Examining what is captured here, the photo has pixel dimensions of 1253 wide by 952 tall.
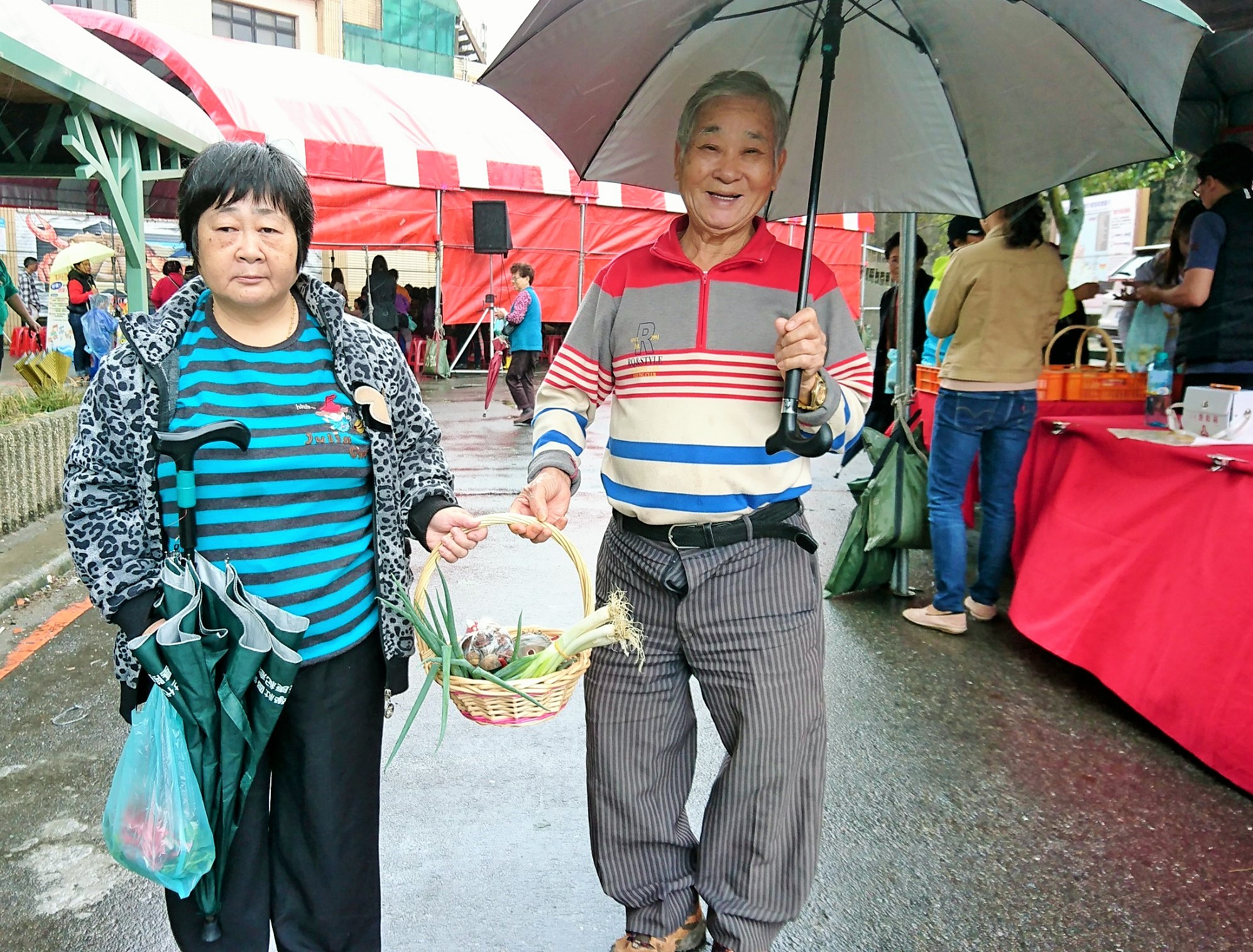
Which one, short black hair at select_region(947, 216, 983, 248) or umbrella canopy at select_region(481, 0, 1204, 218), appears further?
short black hair at select_region(947, 216, 983, 248)

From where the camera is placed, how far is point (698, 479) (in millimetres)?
2162

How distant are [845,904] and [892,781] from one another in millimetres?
783

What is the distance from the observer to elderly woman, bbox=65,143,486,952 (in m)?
1.80

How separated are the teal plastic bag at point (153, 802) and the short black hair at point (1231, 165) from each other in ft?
15.0

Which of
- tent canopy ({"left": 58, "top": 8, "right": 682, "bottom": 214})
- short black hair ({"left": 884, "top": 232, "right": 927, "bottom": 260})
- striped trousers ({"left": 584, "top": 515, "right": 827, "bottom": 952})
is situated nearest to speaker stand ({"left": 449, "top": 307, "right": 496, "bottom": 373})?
tent canopy ({"left": 58, "top": 8, "right": 682, "bottom": 214})

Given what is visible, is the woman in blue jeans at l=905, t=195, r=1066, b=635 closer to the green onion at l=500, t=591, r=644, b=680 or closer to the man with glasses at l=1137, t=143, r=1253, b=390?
the man with glasses at l=1137, t=143, r=1253, b=390

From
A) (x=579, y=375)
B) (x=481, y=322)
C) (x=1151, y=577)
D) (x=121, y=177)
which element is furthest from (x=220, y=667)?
(x=481, y=322)

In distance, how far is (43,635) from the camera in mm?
4840

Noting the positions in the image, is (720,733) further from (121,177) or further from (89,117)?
(121,177)

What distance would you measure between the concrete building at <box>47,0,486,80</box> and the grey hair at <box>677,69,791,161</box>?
30.9m

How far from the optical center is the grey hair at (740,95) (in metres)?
2.20

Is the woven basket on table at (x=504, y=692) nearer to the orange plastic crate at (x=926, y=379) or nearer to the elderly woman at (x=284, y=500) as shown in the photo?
the elderly woman at (x=284, y=500)

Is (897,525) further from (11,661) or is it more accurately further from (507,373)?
(507,373)

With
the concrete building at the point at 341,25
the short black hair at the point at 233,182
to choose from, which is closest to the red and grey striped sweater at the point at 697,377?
the short black hair at the point at 233,182
